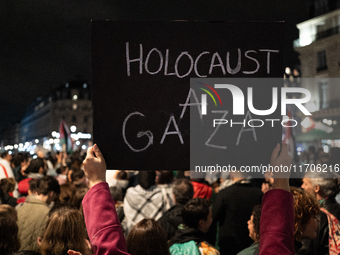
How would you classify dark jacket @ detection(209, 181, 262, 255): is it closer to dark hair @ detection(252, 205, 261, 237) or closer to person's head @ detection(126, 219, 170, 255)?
dark hair @ detection(252, 205, 261, 237)

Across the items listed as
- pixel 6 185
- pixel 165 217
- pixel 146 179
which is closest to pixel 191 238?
pixel 165 217

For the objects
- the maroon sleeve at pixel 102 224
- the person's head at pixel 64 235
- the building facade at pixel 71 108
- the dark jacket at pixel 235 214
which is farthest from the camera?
the building facade at pixel 71 108

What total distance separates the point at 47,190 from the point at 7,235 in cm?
168

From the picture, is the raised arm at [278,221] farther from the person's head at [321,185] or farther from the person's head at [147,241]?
the person's head at [321,185]

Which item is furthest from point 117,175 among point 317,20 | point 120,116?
point 317,20

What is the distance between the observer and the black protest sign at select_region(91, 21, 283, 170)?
195 cm

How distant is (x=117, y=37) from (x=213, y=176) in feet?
20.2

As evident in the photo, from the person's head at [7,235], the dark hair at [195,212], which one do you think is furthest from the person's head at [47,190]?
the dark hair at [195,212]

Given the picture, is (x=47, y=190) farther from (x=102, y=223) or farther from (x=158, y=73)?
(x=102, y=223)

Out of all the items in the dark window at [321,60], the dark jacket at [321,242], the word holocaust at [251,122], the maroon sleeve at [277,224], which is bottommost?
the dark jacket at [321,242]

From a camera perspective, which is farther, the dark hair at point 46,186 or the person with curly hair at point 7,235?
the dark hair at point 46,186

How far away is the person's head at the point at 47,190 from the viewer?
4414 mm

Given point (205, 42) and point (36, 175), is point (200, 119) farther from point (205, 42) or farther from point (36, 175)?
point (36, 175)

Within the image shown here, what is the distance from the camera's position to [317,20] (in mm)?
30016
